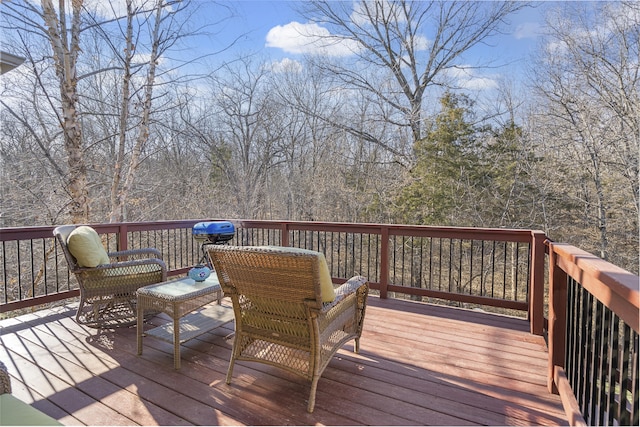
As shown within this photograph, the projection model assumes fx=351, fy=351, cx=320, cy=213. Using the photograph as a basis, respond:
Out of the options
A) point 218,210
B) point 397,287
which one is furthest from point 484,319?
point 218,210

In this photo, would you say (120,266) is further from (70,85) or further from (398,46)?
(398,46)

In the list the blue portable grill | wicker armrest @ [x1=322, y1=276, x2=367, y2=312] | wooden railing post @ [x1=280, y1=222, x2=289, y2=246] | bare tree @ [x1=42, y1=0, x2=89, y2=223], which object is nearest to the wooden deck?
wicker armrest @ [x1=322, y1=276, x2=367, y2=312]

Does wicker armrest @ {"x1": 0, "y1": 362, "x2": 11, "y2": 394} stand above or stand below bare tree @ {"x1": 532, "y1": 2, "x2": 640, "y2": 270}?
below

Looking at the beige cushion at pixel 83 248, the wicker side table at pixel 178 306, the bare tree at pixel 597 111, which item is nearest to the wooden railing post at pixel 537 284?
the wicker side table at pixel 178 306

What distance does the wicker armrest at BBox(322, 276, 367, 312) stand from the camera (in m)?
2.13

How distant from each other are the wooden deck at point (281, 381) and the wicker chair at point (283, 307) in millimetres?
195

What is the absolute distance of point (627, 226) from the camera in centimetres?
790

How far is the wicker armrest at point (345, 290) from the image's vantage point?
213cm

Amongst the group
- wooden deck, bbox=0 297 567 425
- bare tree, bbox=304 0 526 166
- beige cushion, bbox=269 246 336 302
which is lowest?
wooden deck, bbox=0 297 567 425

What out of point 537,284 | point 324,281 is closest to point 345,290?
point 324,281

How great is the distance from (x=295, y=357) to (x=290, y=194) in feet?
31.1

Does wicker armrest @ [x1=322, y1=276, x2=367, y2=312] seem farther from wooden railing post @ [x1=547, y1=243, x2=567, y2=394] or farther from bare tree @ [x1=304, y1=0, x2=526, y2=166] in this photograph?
bare tree @ [x1=304, y1=0, x2=526, y2=166]

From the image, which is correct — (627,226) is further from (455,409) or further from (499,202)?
(455,409)

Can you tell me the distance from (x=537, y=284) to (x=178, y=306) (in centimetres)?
308
